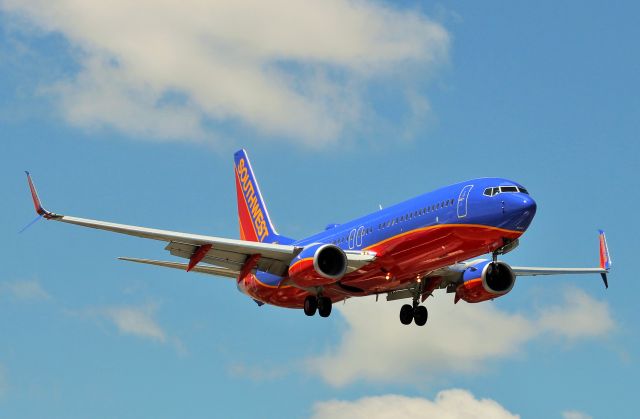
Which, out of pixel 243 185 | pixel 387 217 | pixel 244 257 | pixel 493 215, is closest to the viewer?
pixel 493 215

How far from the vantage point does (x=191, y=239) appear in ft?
172

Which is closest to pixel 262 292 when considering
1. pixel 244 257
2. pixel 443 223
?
pixel 244 257

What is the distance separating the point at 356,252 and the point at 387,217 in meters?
2.10

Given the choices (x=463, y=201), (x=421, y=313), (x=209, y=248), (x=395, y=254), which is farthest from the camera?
(x=421, y=313)

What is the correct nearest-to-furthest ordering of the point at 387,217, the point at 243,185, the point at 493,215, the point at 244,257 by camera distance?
the point at 493,215 < the point at 387,217 < the point at 244,257 < the point at 243,185

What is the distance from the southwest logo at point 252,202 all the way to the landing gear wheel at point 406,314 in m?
11.6

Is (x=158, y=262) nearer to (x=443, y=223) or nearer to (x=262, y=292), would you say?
(x=262, y=292)

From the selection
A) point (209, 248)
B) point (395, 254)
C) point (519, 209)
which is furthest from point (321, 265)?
point (519, 209)

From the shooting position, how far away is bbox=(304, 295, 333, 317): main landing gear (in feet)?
182

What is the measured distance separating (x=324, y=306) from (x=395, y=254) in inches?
225

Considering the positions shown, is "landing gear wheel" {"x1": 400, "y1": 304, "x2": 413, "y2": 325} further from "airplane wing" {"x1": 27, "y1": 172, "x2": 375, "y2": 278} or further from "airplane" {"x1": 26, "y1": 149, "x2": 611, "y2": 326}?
"airplane wing" {"x1": 27, "y1": 172, "x2": 375, "y2": 278}

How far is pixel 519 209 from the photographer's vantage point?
154 feet

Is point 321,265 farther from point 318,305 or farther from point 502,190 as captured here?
point 502,190

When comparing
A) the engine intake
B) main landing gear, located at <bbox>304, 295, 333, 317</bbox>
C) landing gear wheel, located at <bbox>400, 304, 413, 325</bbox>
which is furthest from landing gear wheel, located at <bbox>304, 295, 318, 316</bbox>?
the engine intake
